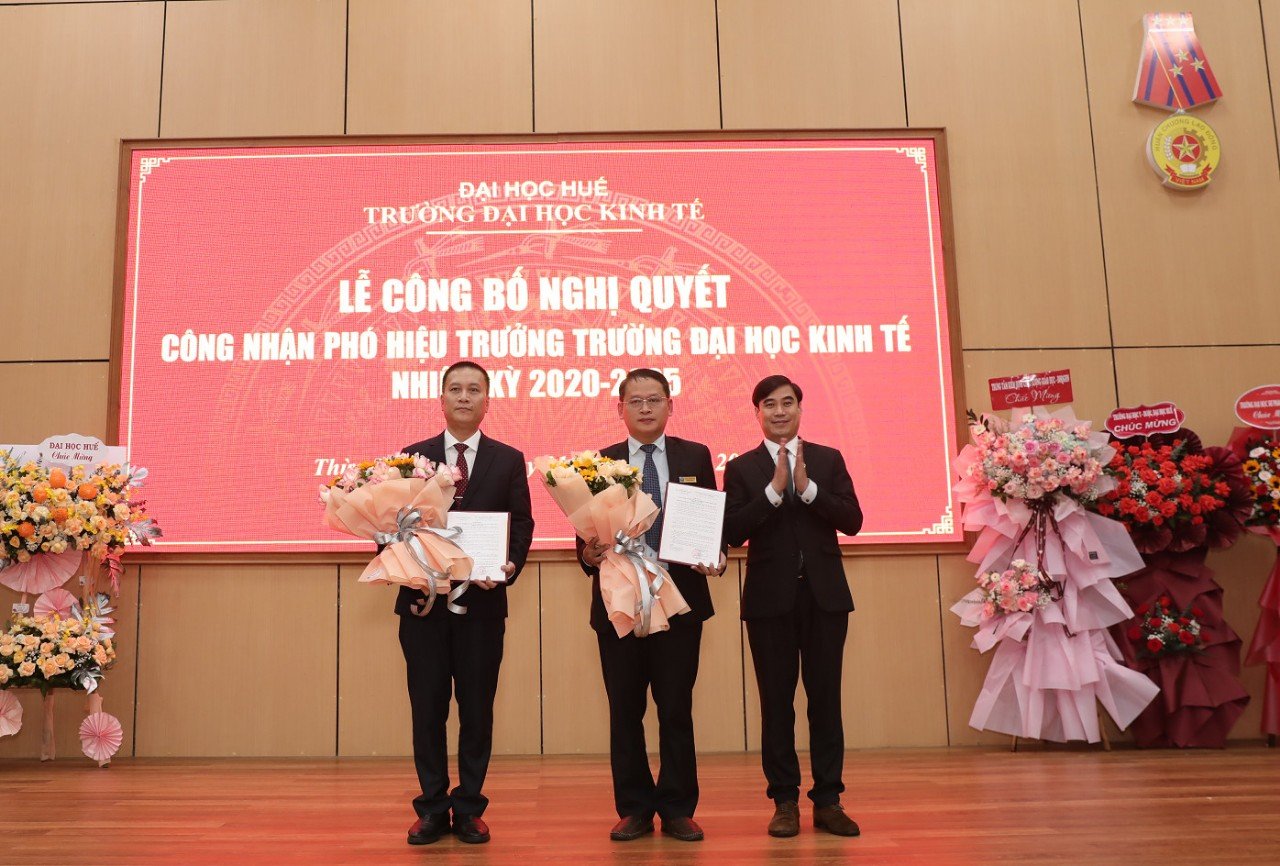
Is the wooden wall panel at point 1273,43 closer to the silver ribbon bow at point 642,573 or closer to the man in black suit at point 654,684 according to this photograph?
the man in black suit at point 654,684

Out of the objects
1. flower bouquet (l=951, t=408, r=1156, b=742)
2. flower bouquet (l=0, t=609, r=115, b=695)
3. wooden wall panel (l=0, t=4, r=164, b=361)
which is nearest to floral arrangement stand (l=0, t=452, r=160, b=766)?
flower bouquet (l=0, t=609, r=115, b=695)

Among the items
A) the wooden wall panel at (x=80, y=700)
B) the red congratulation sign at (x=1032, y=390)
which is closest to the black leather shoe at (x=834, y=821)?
the red congratulation sign at (x=1032, y=390)

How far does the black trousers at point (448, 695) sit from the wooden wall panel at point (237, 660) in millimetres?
2077

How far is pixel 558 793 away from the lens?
12.2 feet

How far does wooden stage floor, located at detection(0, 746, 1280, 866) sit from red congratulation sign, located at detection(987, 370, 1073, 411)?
62.4 inches

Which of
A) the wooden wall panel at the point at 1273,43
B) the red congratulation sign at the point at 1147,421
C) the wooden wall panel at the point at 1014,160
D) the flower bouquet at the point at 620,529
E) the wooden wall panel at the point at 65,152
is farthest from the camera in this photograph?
the wooden wall panel at the point at 1273,43

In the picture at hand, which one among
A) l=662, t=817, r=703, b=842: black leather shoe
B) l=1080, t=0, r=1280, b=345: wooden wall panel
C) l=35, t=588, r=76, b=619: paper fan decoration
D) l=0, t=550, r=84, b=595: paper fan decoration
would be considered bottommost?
l=662, t=817, r=703, b=842: black leather shoe

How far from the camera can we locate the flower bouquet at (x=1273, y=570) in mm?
4656

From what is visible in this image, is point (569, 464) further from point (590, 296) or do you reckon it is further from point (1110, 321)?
point (1110, 321)

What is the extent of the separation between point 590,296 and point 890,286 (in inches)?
59.6

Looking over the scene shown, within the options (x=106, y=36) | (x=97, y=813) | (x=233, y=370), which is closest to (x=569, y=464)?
(x=97, y=813)

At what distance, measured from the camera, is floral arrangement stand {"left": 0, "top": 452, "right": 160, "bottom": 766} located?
4.38 metres

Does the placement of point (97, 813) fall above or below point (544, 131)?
below

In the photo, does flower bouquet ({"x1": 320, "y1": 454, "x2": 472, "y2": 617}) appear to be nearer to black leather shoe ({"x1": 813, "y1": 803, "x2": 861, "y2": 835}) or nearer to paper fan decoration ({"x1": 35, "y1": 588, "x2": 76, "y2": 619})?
black leather shoe ({"x1": 813, "y1": 803, "x2": 861, "y2": 835})
